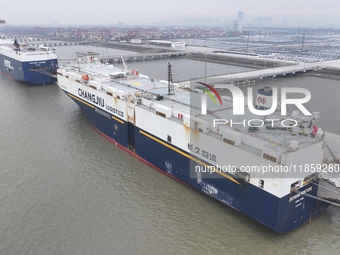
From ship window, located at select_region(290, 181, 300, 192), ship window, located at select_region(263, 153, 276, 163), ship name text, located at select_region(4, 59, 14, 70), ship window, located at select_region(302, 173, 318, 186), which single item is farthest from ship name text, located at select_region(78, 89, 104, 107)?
ship name text, located at select_region(4, 59, 14, 70)

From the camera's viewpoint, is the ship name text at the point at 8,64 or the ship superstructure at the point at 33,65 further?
the ship name text at the point at 8,64

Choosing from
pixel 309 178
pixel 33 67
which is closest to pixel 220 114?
pixel 309 178

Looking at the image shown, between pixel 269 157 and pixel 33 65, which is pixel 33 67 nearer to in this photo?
pixel 33 65

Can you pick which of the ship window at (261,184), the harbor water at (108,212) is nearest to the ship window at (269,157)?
the ship window at (261,184)

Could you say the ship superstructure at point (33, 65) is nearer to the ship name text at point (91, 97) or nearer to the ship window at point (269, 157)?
the ship name text at point (91, 97)

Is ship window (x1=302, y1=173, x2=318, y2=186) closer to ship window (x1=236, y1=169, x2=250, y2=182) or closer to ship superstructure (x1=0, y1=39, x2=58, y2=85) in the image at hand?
→ ship window (x1=236, y1=169, x2=250, y2=182)

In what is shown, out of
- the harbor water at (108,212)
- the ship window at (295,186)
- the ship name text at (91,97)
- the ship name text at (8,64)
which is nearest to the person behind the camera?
the ship window at (295,186)
